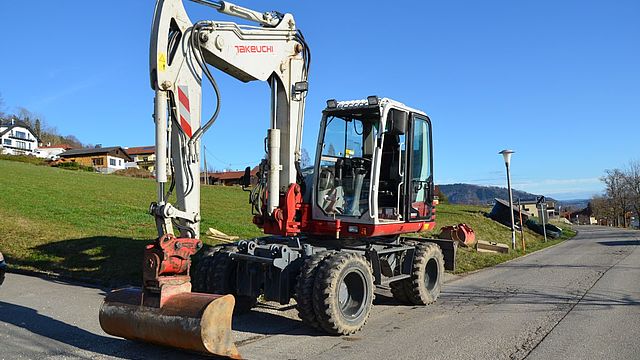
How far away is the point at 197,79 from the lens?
643 centimetres

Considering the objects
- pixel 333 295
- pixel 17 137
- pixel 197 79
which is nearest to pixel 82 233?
pixel 197 79

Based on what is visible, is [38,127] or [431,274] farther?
[38,127]

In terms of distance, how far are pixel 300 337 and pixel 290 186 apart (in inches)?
87.1

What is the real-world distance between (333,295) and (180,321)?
188cm

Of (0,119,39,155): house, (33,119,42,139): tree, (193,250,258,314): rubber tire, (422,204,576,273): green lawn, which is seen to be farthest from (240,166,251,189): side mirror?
(33,119,42,139): tree

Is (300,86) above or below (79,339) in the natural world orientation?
above

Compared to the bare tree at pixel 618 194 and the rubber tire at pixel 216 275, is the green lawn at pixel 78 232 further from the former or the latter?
the bare tree at pixel 618 194

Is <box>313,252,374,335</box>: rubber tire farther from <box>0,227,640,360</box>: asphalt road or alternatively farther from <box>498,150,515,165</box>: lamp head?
<box>498,150,515,165</box>: lamp head

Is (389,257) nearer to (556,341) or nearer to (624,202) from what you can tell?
(556,341)

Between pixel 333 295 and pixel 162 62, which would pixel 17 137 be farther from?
pixel 333 295

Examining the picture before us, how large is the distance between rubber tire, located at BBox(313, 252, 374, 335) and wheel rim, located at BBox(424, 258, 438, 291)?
2704mm

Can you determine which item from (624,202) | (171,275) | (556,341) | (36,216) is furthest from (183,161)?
(624,202)

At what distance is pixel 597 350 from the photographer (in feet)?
19.9

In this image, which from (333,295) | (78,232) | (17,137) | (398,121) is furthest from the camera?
(17,137)
